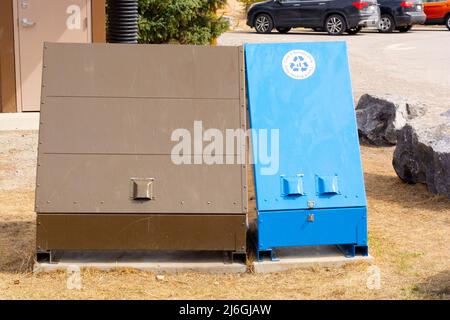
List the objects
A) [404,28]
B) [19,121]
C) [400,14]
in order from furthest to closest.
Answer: [404,28]
[400,14]
[19,121]

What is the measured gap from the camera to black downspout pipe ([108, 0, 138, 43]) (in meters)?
6.43

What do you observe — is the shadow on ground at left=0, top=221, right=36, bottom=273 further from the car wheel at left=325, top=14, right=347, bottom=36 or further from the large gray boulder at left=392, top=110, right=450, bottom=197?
the car wheel at left=325, top=14, right=347, bottom=36

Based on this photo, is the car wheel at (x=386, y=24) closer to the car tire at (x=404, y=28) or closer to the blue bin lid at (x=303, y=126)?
the car tire at (x=404, y=28)

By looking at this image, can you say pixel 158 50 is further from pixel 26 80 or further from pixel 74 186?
pixel 26 80

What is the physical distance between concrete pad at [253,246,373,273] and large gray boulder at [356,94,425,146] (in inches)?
170

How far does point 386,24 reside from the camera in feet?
90.4

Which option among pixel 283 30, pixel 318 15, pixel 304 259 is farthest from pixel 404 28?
pixel 304 259

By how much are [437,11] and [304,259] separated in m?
25.0

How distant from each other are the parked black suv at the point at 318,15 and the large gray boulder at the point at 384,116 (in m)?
15.8

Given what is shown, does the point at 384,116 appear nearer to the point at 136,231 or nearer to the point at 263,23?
the point at 136,231

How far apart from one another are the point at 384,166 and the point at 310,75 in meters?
3.64

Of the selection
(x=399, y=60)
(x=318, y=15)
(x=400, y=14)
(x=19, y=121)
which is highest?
(x=400, y=14)

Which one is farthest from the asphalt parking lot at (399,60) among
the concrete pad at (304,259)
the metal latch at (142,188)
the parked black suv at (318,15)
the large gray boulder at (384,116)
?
the metal latch at (142,188)

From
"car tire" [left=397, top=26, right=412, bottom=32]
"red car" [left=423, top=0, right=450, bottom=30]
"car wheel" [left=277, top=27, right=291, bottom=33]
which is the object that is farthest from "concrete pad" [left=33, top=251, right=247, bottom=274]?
"red car" [left=423, top=0, right=450, bottom=30]
